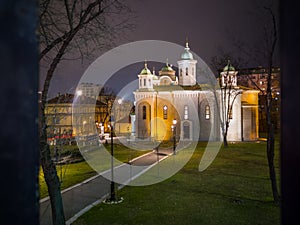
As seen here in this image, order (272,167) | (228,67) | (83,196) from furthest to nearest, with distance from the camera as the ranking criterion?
(228,67)
(83,196)
(272,167)

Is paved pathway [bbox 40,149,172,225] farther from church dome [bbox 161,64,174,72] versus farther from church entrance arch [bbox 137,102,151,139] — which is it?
church dome [bbox 161,64,174,72]

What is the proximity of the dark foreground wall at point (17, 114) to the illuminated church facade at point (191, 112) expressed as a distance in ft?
145

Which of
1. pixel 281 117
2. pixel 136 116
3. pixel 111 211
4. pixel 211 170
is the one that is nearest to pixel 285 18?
pixel 281 117

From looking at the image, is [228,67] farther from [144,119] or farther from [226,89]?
[144,119]

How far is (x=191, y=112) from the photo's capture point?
153ft

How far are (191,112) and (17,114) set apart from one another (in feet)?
152

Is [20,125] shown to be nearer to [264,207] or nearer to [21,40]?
[21,40]

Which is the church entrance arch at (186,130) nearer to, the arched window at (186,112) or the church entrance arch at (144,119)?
the arched window at (186,112)

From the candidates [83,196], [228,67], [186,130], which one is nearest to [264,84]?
[228,67]

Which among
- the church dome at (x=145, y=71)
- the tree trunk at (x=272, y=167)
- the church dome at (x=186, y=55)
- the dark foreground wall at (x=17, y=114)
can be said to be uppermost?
the church dome at (x=186, y=55)

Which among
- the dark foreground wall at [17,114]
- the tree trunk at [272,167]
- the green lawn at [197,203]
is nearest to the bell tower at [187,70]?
the green lawn at [197,203]

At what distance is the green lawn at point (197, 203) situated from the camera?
35.6ft

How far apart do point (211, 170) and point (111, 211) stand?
10956 mm

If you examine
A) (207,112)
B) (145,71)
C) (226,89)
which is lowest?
(207,112)
